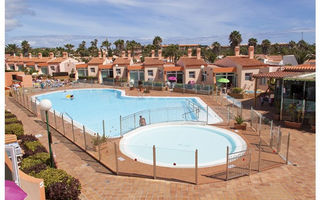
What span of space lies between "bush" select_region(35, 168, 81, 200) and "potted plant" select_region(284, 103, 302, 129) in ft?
44.4

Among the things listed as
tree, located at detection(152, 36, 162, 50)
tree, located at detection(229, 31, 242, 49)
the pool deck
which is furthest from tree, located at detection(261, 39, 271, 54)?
the pool deck

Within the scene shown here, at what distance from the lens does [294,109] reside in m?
15.5

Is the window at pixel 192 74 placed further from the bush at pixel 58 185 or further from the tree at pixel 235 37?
the tree at pixel 235 37

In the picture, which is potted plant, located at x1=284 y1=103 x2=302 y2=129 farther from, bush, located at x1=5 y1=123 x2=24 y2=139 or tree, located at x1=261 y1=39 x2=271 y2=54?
tree, located at x1=261 y1=39 x2=271 y2=54

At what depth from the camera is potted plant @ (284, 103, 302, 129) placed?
49.6ft

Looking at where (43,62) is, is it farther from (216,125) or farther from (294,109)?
(294,109)

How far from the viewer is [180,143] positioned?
47.9 feet

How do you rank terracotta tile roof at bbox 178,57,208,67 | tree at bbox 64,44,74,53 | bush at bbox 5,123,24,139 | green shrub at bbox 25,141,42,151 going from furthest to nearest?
tree at bbox 64,44,74,53
terracotta tile roof at bbox 178,57,208,67
bush at bbox 5,123,24,139
green shrub at bbox 25,141,42,151

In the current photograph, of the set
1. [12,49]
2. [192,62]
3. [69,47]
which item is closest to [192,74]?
[192,62]

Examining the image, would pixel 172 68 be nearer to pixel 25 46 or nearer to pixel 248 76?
pixel 248 76

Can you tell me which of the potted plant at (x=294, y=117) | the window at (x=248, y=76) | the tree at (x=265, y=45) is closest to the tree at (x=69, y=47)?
the tree at (x=265, y=45)

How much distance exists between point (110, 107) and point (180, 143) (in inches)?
510

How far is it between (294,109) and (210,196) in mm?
10859

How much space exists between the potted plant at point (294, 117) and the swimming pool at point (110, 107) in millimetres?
4551
